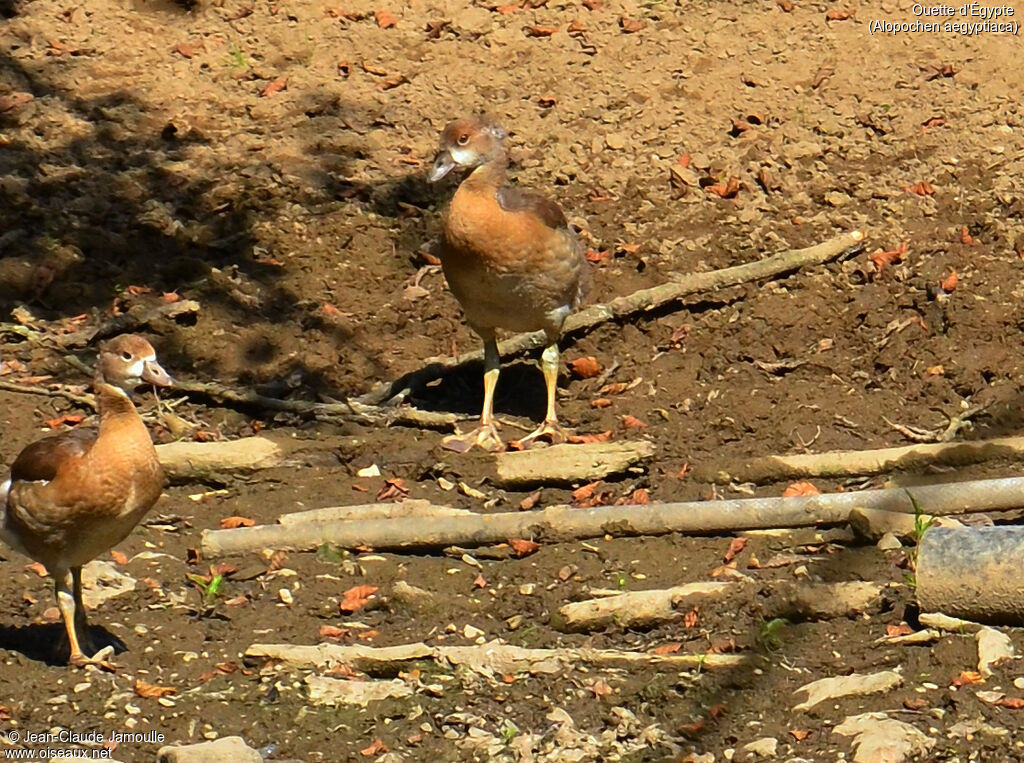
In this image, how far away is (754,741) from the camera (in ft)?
17.0

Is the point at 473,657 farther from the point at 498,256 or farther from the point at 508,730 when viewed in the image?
the point at 498,256

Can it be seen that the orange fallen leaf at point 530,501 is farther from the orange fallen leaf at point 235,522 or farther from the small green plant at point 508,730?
the small green plant at point 508,730

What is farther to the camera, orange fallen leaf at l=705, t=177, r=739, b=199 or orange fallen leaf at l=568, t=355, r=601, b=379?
orange fallen leaf at l=705, t=177, r=739, b=199

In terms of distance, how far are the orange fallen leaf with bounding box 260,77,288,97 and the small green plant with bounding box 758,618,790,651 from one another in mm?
6155

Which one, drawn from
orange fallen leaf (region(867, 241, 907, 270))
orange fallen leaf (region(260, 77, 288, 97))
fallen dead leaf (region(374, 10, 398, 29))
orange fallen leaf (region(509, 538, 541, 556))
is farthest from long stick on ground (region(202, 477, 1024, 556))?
fallen dead leaf (region(374, 10, 398, 29))

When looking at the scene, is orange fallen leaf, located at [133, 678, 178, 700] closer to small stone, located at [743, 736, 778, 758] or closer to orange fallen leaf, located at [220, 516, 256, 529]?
orange fallen leaf, located at [220, 516, 256, 529]

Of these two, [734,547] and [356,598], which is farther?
[734,547]

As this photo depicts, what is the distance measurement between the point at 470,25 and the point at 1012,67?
3522 mm

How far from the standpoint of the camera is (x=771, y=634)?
5824mm

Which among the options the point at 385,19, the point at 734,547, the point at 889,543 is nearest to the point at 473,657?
the point at 734,547

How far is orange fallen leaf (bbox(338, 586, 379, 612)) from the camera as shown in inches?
248

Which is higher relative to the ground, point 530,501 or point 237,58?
point 237,58

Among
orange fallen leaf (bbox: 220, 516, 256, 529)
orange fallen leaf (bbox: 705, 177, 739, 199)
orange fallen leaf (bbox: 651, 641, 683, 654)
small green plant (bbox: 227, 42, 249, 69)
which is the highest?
small green plant (bbox: 227, 42, 249, 69)

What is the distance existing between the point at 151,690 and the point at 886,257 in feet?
16.8
